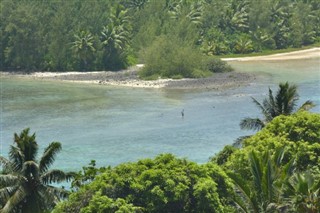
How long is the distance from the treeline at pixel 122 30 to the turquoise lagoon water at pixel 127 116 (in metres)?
12.2

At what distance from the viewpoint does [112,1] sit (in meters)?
143

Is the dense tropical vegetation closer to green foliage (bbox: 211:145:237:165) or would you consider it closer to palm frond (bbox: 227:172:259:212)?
palm frond (bbox: 227:172:259:212)

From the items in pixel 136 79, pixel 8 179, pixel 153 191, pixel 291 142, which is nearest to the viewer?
pixel 153 191

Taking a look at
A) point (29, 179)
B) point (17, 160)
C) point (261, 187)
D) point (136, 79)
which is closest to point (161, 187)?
point (261, 187)

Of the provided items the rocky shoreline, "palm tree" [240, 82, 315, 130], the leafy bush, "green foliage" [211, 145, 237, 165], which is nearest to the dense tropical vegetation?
"green foliage" [211, 145, 237, 165]

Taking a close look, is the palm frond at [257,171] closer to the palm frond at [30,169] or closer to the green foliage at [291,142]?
the green foliage at [291,142]

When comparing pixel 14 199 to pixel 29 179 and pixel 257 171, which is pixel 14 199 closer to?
pixel 29 179

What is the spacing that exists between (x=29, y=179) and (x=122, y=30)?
96360mm

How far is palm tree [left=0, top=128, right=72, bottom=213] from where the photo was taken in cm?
3247

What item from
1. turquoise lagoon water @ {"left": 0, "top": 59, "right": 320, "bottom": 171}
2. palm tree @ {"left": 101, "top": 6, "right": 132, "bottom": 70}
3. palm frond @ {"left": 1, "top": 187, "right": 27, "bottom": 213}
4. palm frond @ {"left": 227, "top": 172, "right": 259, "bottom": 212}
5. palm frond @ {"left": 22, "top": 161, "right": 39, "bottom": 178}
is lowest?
turquoise lagoon water @ {"left": 0, "top": 59, "right": 320, "bottom": 171}

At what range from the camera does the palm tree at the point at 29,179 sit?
3247cm

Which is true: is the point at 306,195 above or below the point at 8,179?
above

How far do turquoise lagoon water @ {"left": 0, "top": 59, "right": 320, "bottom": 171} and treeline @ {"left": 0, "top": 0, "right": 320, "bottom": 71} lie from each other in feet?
39.9

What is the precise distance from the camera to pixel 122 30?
128 metres
